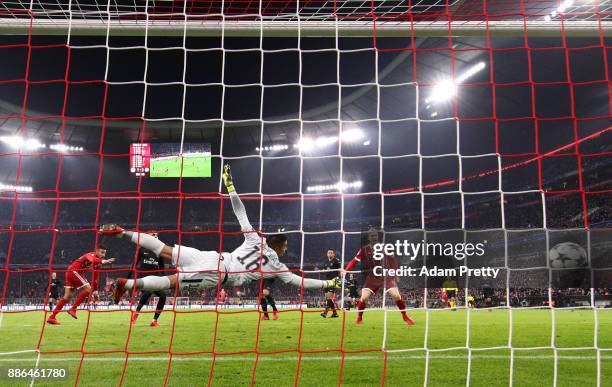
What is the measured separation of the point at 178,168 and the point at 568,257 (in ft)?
58.3

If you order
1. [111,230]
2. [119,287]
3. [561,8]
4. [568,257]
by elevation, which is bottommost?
[119,287]

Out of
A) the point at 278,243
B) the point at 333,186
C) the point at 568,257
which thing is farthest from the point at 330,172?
the point at 278,243

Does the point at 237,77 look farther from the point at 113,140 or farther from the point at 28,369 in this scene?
the point at 28,369

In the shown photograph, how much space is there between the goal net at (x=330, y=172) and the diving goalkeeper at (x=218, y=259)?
1.06 ft

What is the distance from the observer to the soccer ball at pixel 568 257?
53.7ft

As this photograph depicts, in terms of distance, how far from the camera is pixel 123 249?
31.0m

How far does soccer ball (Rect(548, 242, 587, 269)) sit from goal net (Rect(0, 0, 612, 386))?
7 centimetres

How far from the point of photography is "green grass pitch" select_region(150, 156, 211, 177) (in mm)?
25461

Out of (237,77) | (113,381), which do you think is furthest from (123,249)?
(113,381)

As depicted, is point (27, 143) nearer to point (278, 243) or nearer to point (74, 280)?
point (74, 280)

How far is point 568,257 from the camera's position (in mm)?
16500

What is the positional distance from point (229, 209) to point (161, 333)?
2413cm

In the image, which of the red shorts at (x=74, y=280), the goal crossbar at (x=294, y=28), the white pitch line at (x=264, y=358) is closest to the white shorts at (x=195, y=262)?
the white pitch line at (x=264, y=358)

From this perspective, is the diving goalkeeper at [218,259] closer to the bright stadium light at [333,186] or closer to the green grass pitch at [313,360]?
the green grass pitch at [313,360]
